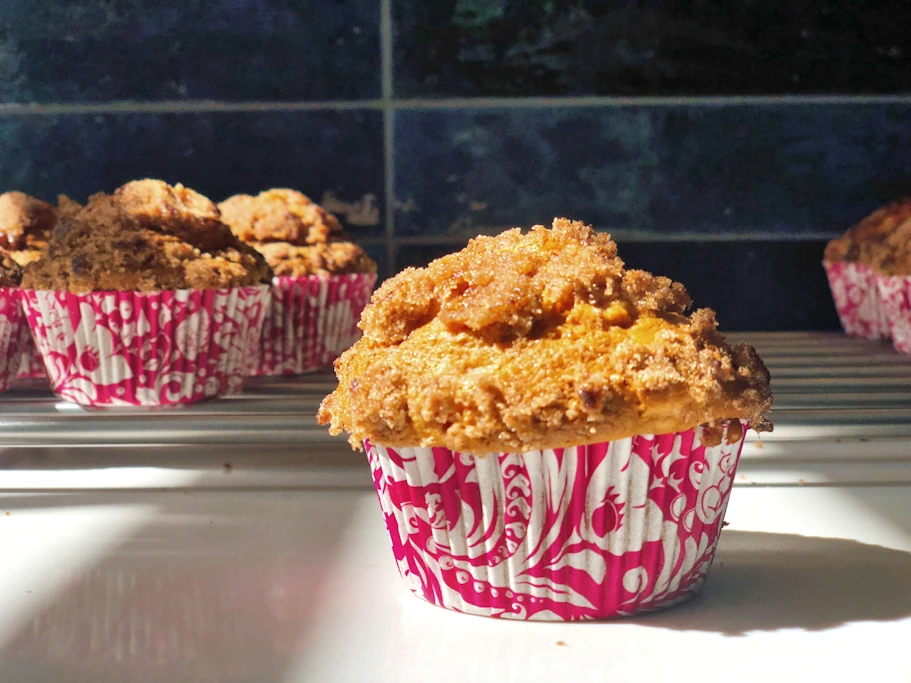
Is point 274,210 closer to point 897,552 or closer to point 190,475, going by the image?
point 190,475

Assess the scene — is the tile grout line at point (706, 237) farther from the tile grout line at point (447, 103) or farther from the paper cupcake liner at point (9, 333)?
the paper cupcake liner at point (9, 333)

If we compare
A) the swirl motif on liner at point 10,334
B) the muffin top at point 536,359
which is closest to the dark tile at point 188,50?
the swirl motif on liner at point 10,334

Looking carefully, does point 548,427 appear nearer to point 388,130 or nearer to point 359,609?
point 359,609

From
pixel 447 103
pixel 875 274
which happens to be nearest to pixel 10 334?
pixel 447 103

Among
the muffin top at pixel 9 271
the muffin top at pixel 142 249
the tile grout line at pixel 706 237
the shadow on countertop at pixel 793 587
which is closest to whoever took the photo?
the shadow on countertop at pixel 793 587

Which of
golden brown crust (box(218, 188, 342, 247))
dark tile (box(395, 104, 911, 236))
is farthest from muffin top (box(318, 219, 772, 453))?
dark tile (box(395, 104, 911, 236))
